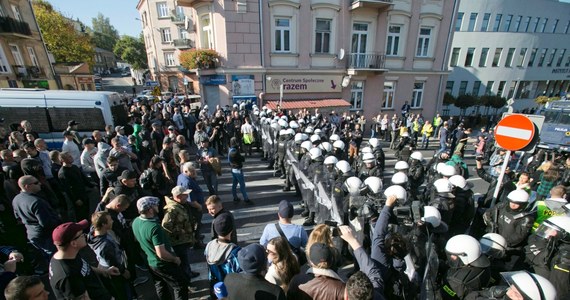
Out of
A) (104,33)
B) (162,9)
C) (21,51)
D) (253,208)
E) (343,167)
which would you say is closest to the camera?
(343,167)

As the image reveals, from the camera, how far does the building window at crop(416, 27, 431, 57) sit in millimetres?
16219

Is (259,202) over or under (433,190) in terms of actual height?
under

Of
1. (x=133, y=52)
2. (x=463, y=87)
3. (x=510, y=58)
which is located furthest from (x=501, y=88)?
(x=133, y=52)

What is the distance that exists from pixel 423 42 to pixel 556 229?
1668 centimetres

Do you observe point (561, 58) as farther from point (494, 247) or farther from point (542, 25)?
point (494, 247)

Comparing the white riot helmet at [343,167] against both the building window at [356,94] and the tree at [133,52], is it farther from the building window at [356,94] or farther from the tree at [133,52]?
the tree at [133,52]

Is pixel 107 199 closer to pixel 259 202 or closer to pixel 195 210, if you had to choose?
pixel 195 210

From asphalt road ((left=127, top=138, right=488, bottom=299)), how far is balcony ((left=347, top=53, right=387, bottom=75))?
7279 mm

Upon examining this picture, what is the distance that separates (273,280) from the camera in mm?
2400

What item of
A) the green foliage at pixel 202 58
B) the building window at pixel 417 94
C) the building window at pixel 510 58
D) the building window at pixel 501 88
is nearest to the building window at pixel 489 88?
the building window at pixel 501 88

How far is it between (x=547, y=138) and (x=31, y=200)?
53.1ft

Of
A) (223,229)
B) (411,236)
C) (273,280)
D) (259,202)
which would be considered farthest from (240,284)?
(259,202)

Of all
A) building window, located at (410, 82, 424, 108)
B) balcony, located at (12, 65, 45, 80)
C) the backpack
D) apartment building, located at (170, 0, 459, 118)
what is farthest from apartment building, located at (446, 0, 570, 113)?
balcony, located at (12, 65, 45, 80)

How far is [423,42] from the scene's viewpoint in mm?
16422
